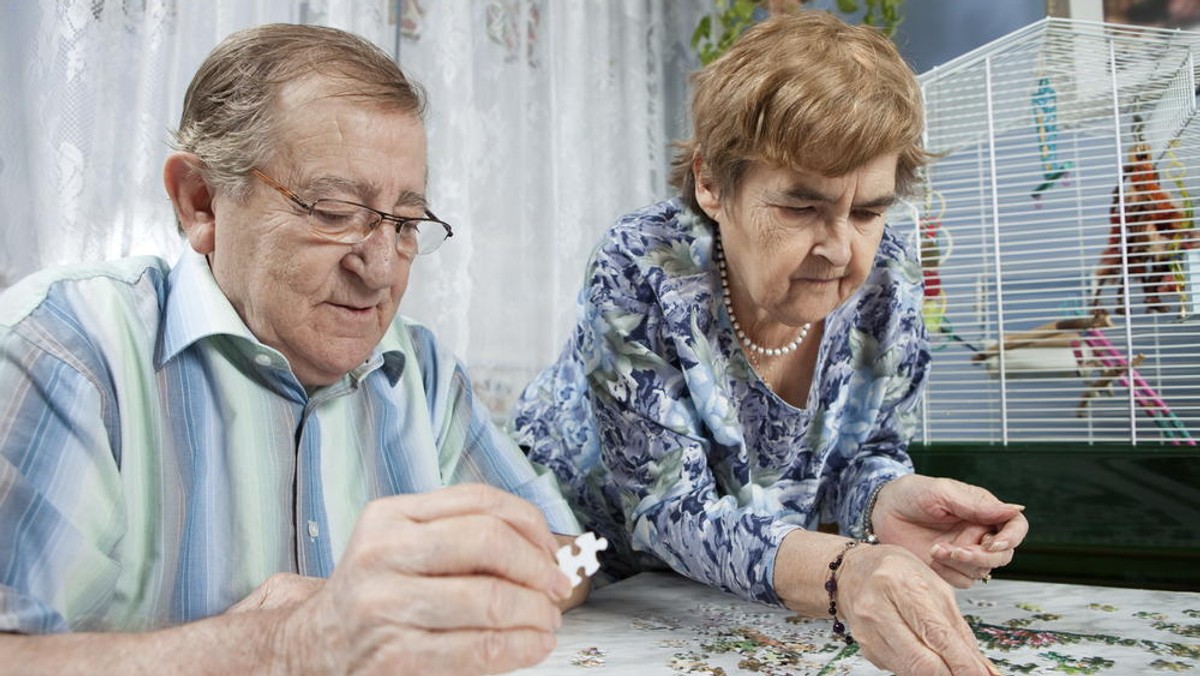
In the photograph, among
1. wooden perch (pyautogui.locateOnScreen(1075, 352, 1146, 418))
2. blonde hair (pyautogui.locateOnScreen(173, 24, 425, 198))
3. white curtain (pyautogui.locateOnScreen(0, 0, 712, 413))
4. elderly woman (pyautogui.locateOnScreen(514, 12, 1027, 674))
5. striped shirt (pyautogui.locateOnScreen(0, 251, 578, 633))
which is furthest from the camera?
wooden perch (pyautogui.locateOnScreen(1075, 352, 1146, 418))

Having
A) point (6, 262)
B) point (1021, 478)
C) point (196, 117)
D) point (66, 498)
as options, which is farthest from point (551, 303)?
point (66, 498)

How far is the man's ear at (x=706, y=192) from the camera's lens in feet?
5.34

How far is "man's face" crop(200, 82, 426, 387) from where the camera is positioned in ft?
3.84

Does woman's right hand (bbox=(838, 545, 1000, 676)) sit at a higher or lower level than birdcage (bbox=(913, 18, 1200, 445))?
lower

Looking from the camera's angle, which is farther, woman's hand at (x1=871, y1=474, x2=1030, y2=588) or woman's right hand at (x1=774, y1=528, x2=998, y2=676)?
woman's hand at (x1=871, y1=474, x2=1030, y2=588)

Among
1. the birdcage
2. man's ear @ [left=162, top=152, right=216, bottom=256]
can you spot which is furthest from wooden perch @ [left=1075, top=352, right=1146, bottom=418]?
man's ear @ [left=162, top=152, right=216, bottom=256]

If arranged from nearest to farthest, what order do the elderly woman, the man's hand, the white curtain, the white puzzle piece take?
the man's hand → the white puzzle piece → the elderly woman → the white curtain

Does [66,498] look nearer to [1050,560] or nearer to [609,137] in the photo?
[1050,560]

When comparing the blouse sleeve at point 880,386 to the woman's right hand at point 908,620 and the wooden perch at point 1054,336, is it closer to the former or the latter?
the woman's right hand at point 908,620

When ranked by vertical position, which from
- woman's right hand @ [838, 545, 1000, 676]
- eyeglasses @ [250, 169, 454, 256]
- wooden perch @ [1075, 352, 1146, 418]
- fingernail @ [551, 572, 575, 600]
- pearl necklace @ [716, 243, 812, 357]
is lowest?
woman's right hand @ [838, 545, 1000, 676]

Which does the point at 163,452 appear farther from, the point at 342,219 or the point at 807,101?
the point at 807,101

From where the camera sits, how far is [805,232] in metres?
1.48

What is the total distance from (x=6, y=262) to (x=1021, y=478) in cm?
201

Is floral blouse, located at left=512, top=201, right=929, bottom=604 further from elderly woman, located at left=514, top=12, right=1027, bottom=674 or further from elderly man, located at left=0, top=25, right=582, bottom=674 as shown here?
elderly man, located at left=0, top=25, right=582, bottom=674
